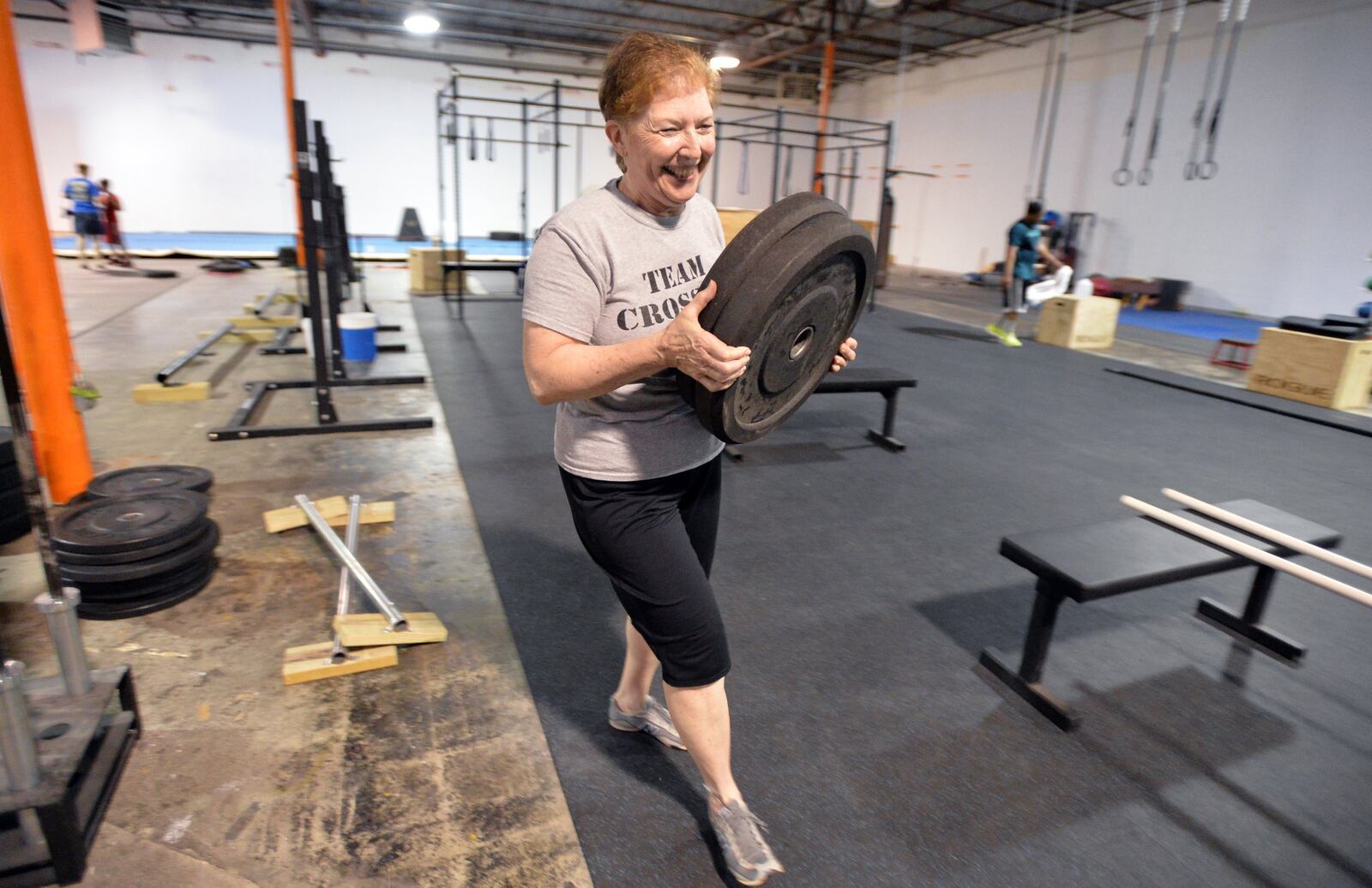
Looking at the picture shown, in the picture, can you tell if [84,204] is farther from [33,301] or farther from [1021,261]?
[1021,261]

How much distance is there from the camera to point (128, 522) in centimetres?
204

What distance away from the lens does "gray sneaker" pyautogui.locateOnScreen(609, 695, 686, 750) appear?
5.26 feet

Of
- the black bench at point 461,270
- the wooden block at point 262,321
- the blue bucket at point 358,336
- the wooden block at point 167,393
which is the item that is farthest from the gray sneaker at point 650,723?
the black bench at point 461,270

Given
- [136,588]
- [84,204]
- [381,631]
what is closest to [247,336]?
[136,588]

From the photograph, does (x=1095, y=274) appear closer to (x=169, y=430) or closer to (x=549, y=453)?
(x=549, y=453)

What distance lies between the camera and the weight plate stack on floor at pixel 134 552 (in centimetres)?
192

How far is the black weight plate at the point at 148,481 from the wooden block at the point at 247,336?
3203 millimetres

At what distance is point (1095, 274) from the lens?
10.6 m

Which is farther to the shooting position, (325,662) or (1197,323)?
(1197,323)

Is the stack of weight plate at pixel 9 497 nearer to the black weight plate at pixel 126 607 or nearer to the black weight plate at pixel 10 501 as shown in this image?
the black weight plate at pixel 10 501

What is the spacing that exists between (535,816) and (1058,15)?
12745 millimetres

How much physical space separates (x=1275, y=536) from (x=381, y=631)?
221 cm

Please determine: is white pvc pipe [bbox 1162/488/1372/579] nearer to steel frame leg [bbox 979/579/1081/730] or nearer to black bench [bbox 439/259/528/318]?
steel frame leg [bbox 979/579/1081/730]

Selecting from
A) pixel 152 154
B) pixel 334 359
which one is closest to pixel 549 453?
pixel 334 359
